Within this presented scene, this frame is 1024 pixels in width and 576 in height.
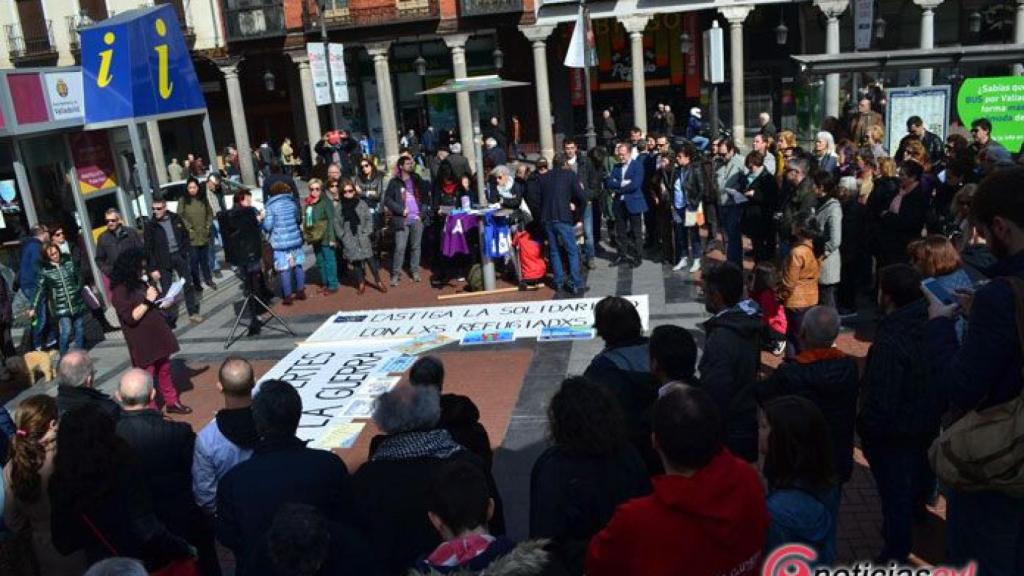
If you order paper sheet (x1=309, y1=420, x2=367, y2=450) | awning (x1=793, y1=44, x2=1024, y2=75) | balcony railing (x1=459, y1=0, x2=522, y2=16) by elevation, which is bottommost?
paper sheet (x1=309, y1=420, x2=367, y2=450)

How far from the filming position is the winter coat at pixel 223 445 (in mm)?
4445

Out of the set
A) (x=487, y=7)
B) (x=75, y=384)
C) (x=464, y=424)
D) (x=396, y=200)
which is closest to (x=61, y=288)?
(x=396, y=200)

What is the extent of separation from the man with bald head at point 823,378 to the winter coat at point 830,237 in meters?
3.90

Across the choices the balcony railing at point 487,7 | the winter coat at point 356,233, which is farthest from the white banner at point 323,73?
the winter coat at point 356,233

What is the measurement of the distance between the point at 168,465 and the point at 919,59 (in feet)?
39.1

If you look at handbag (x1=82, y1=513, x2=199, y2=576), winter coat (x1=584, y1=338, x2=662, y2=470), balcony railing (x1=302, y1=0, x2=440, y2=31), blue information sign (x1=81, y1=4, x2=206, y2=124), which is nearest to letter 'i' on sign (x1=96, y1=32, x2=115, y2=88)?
blue information sign (x1=81, y1=4, x2=206, y2=124)

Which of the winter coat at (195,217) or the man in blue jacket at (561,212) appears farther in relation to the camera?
the winter coat at (195,217)

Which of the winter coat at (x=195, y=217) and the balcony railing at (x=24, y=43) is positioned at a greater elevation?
the balcony railing at (x=24, y=43)

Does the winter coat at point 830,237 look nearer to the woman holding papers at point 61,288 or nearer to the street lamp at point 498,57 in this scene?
the woman holding papers at point 61,288

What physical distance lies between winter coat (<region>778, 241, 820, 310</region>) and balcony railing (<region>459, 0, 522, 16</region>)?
72.8 ft

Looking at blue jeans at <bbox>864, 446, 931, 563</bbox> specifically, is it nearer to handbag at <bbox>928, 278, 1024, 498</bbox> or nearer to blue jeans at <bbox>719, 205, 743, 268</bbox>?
handbag at <bbox>928, 278, 1024, 498</bbox>

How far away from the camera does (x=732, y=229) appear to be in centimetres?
1098

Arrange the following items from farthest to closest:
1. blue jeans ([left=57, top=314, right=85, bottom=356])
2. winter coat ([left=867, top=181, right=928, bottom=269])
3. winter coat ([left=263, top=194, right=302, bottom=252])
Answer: winter coat ([left=263, top=194, right=302, bottom=252]) → blue jeans ([left=57, top=314, right=85, bottom=356]) → winter coat ([left=867, top=181, right=928, bottom=269])

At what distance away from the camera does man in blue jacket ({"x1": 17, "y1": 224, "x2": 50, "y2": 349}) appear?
10.2 metres
